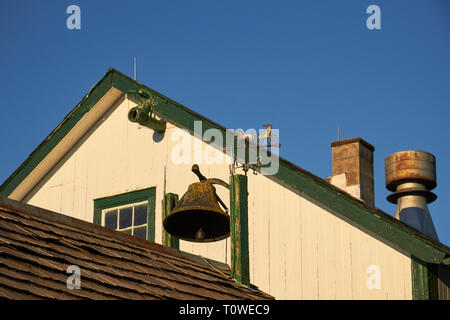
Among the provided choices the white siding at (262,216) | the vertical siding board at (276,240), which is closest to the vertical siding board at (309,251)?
the white siding at (262,216)

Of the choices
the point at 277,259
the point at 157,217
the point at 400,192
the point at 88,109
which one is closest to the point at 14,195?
the point at 88,109

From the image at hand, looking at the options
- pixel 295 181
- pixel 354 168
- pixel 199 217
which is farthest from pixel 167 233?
pixel 354 168

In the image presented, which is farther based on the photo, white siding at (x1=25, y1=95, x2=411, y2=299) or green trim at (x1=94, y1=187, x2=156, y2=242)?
green trim at (x1=94, y1=187, x2=156, y2=242)

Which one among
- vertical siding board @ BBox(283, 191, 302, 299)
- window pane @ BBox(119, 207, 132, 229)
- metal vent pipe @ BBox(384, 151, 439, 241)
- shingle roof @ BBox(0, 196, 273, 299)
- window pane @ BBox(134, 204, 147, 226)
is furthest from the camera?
metal vent pipe @ BBox(384, 151, 439, 241)

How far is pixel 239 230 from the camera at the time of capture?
30.8 ft

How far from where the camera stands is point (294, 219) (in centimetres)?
1084

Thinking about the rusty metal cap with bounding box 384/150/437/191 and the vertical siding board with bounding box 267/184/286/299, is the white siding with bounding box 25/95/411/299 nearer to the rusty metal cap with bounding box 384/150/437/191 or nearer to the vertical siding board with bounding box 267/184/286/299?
the vertical siding board with bounding box 267/184/286/299

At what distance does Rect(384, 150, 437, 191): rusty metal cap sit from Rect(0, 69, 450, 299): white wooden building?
22.6 ft

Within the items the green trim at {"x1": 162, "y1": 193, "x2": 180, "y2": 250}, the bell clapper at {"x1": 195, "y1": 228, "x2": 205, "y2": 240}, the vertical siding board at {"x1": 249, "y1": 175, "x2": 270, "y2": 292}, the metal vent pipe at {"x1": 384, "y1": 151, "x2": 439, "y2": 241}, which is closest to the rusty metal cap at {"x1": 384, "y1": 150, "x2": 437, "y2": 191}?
the metal vent pipe at {"x1": 384, "y1": 151, "x2": 439, "y2": 241}

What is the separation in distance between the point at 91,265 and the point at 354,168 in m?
8.44

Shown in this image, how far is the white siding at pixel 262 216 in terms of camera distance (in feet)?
33.1

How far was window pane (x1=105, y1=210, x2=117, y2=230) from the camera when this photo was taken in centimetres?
1281

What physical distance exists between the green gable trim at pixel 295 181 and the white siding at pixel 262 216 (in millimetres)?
132
